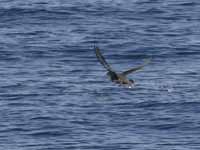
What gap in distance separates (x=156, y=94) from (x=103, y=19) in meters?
17.3

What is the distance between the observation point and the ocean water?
7225cm

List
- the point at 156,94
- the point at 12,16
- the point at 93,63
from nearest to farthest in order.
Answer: the point at 156,94, the point at 93,63, the point at 12,16

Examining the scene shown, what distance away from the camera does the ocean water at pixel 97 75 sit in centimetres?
7225

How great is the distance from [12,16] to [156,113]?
2213 centimetres

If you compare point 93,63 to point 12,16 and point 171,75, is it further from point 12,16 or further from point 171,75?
point 12,16

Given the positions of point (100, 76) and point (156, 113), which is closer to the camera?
point (156, 113)

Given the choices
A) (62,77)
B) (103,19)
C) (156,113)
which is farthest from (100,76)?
(103,19)

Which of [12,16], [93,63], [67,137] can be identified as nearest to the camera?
[67,137]

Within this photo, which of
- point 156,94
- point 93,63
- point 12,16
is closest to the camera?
point 156,94

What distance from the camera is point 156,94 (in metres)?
78.9

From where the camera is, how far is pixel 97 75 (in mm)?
82438

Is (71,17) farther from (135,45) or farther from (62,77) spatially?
(62,77)

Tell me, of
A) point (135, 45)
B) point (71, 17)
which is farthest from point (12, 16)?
point (135, 45)

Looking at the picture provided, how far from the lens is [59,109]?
2997 inches
